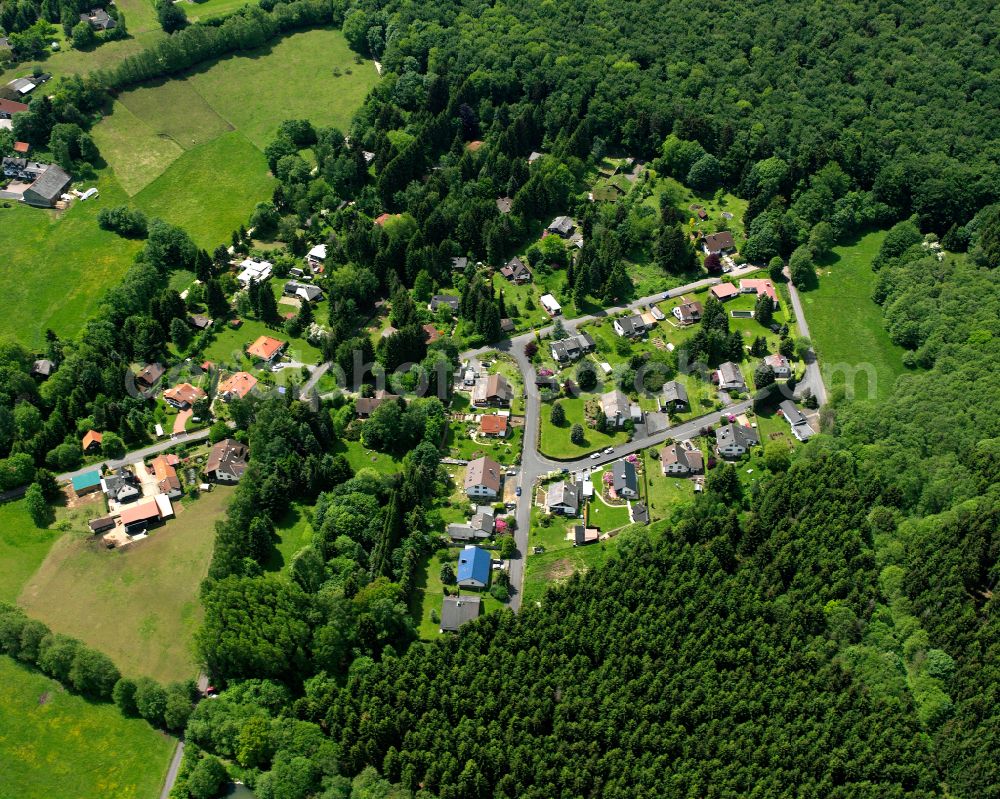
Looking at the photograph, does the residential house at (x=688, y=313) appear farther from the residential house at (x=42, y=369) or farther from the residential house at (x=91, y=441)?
the residential house at (x=42, y=369)

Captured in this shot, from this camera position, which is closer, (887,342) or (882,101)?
(887,342)

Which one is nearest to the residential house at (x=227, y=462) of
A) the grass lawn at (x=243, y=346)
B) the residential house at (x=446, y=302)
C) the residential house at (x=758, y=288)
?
the grass lawn at (x=243, y=346)

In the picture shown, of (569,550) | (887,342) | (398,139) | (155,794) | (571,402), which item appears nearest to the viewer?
(155,794)

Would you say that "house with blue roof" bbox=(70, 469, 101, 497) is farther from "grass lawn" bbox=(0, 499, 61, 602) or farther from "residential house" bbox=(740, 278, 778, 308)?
"residential house" bbox=(740, 278, 778, 308)

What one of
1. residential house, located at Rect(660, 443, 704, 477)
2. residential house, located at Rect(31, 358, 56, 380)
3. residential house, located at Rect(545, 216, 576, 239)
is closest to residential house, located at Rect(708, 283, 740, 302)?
residential house, located at Rect(545, 216, 576, 239)

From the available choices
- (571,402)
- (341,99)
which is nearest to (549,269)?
(571,402)

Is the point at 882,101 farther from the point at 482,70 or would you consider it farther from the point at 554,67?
the point at 482,70
